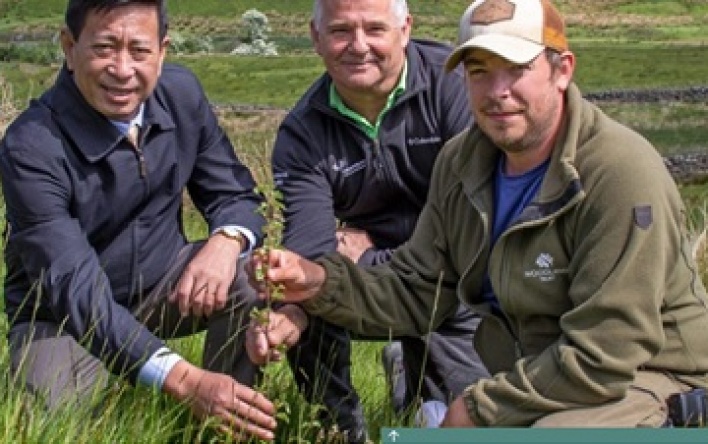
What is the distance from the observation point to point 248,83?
223 ft

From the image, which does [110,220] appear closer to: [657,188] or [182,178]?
[182,178]

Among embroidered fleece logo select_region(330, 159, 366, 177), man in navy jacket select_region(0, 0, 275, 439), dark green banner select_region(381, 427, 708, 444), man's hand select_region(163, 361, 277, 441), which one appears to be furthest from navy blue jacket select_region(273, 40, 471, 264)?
dark green banner select_region(381, 427, 708, 444)

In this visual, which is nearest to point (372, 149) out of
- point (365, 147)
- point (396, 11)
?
point (365, 147)

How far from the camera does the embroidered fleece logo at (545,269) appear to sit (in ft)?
14.2

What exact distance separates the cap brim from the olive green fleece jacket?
0.23m

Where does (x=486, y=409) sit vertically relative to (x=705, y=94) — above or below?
above

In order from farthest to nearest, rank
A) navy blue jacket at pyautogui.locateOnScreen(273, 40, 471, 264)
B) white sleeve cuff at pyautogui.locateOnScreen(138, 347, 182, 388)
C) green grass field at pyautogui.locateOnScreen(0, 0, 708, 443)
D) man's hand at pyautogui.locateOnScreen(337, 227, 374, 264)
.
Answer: man's hand at pyautogui.locateOnScreen(337, 227, 374, 264) < navy blue jacket at pyautogui.locateOnScreen(273, 40, 471, 264) < white sleeve cuff at pyautogui.locateOnScreen(138, 347, 182, 388) < green grass field at pyautogui.locateOnScreen(0, 0, 708, 443)

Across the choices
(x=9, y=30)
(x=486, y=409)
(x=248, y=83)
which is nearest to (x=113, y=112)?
(x=486, y=409)

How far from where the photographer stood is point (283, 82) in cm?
6706

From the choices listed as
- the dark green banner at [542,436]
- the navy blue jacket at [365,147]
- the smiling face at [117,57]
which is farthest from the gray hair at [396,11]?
the dark green banner at [542,436]

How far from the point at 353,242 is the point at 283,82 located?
61450 mm

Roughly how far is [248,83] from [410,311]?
208 feet

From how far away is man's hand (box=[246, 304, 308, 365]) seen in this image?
4594mm

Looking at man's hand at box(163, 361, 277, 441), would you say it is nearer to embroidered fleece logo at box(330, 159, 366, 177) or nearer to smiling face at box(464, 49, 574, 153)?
smiling face at box(464, 49, 574, 153)
